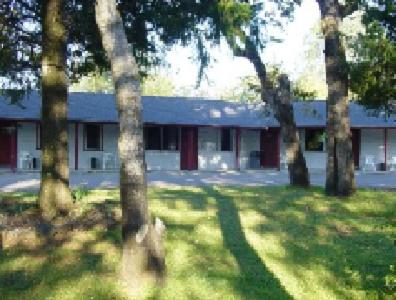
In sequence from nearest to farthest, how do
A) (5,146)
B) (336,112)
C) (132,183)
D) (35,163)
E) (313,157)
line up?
(132,183) < (336,112) < (35,163) < (5,146) < (313,157)

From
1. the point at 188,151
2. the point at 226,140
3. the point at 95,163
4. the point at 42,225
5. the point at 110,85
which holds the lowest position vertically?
the point at 42,225

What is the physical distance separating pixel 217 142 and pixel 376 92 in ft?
59.6

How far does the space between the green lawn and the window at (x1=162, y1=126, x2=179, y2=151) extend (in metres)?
19.2

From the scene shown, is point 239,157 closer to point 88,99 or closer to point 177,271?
point 88,99

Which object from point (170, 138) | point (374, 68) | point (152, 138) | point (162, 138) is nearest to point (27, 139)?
point (152, 138)

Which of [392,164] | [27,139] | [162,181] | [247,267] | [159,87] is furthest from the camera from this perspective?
[159,87]

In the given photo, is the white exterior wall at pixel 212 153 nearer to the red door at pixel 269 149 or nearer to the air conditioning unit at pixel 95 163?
the red door at pixel 269 149

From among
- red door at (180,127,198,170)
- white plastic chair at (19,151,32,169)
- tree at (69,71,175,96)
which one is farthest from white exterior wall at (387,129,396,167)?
tree at (69,71,175,96)

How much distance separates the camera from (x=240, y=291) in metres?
7.73

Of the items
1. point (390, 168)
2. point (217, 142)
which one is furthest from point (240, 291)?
point (390, 168)

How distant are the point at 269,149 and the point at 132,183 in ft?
95.0

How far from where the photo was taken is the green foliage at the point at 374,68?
15530 mm

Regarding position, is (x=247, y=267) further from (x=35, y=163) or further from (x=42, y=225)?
(x=35, y=163)

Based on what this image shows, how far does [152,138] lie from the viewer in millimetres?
33375
